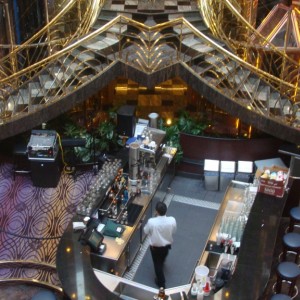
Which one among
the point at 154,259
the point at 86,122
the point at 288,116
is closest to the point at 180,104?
the point at 86,122

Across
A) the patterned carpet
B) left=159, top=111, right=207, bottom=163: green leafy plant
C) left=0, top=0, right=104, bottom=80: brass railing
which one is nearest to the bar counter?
the patterned carpet

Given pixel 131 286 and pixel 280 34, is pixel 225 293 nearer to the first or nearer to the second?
pixel 131 286

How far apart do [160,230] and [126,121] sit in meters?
3.33

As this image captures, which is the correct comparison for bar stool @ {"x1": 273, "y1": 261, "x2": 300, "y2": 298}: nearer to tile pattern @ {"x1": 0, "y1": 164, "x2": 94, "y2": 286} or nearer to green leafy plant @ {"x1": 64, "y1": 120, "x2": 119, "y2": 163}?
tile pattern @ {"x1": 0, "y1": 164, "x2": 94, "y2": 286}

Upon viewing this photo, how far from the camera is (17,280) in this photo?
8.98 meters

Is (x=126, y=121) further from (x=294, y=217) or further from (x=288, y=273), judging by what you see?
(x=288, y=273)

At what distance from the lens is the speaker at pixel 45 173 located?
10625mm

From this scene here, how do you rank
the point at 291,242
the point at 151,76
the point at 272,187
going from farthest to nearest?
the point at 151,76 < the point at 272,187 < the point at 291,242

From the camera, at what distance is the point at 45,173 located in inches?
421

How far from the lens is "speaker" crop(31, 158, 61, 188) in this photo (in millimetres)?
10625

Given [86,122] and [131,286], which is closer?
[131,286]

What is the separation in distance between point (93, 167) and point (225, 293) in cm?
465

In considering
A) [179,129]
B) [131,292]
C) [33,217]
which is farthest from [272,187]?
[33,217]

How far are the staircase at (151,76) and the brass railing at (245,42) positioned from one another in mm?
403
